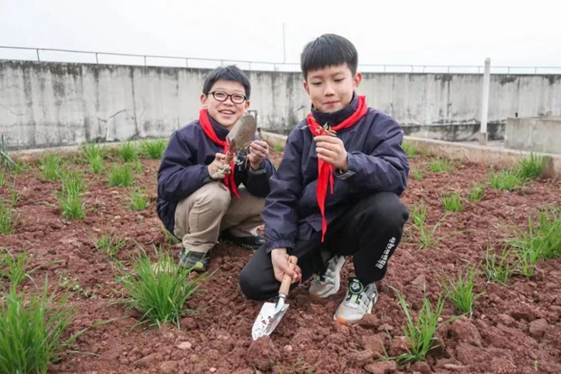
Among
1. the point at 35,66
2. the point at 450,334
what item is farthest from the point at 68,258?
the point at 35,66

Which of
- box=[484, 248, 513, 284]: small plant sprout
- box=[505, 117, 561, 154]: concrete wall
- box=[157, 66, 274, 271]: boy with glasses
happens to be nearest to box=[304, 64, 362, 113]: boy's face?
box=[157, 66, 274, 271]: boy with glasses

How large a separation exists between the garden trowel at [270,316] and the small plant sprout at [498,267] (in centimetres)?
101

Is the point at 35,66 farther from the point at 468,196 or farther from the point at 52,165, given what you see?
the point at 468,196

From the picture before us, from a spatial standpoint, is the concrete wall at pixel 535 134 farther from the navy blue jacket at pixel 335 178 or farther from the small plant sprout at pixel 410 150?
the navy blue jacket at pixel 335 178

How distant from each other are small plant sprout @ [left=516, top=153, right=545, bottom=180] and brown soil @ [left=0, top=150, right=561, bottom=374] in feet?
3.44

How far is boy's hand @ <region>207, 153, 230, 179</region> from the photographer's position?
2.20 meters

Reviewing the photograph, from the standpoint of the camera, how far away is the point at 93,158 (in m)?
4.72

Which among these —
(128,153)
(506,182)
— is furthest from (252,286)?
(128,153)

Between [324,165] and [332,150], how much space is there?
8.4 inches

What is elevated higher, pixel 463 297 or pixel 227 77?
pixel 227 77

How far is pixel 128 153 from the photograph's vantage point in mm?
5062

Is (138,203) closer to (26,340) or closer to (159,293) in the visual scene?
(159,293)

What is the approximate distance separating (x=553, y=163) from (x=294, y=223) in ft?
9.84

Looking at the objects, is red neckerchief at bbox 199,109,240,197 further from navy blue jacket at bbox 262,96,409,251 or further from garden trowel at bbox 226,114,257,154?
navy blue jacket at bbox 262,96,409,251
